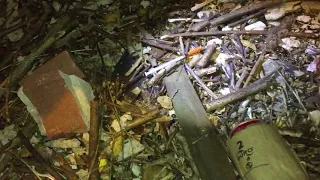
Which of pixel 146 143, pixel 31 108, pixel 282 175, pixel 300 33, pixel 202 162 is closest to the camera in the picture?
pixel 282 175

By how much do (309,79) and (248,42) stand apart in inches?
21.0

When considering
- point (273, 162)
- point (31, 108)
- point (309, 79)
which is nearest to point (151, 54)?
point (31, 108)

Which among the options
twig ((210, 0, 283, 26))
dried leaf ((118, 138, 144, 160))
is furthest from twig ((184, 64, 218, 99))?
dried leaf ((118, 138, 144, 160))

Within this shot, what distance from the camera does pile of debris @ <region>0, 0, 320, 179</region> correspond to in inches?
95.4

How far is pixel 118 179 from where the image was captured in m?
2.39

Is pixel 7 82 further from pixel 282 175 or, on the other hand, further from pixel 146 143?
pixel 282 175

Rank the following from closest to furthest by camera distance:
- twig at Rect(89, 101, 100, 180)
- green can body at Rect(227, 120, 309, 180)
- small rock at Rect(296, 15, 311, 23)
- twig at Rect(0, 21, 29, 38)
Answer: green can body at Rect(227, 120, 309, 180), twig at Rect(89, 101, 100, 180), small rock at Rect(296, 15, 311, 23), twig at Rect(0, 21, 29, 38)

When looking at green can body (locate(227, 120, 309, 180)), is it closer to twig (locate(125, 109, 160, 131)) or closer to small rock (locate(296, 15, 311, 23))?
twig (locate(125, 109, 160, 131))

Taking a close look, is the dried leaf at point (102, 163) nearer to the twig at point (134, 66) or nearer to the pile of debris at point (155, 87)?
the pile of debris at point (155, 87)

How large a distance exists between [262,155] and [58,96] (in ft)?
4.56

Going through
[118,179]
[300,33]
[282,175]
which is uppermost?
[300,33]

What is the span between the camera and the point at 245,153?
2.10 metres

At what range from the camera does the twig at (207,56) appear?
282 centimetres

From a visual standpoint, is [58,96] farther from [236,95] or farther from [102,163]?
[236,95]
